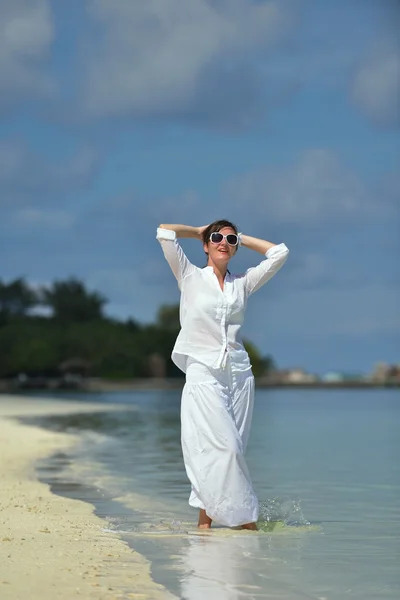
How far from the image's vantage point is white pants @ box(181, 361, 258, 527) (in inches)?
289

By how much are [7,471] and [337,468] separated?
4.58 m

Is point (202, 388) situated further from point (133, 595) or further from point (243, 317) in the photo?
point (133, 595)

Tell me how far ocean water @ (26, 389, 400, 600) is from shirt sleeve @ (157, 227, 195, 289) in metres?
1.78

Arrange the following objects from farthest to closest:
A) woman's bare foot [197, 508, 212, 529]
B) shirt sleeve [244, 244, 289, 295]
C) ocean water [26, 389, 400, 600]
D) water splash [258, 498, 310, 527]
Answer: water splash [258, 498, 310, 527]
woman's bare foot [197, 508, 212, 529]
shirt sleeve [244, 244, 289, 295]
ocean water [26, 389, 400, 600]

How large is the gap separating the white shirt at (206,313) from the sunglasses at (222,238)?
213 millimetres

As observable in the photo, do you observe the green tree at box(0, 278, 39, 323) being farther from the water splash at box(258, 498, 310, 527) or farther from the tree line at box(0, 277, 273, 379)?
the water splash at box(258, 498, 310, 527)

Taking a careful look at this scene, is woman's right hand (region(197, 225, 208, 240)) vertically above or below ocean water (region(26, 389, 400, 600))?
above

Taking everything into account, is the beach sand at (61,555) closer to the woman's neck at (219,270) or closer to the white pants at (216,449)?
the white pants at (216,449)

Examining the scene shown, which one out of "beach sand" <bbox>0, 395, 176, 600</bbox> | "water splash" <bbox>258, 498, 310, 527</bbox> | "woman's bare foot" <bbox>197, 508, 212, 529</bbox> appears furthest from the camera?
"water splash" <bbox>258, 498, 310, 527</bbox>

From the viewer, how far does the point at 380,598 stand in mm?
5652

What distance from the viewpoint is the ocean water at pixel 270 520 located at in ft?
19.6

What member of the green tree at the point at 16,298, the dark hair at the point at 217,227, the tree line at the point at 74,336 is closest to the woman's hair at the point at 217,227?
the dark hair at the point at 217,227

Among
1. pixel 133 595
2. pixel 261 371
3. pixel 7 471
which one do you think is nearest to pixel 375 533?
pixel 133 595

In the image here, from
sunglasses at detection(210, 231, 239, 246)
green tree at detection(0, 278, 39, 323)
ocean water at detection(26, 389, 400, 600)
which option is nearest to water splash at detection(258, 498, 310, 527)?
ocean water at detection(26, 389, 400, 600)
